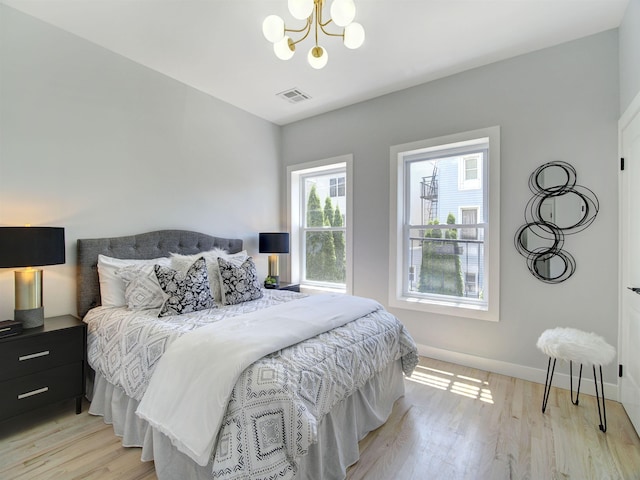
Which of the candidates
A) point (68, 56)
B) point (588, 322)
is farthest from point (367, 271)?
point (68, 56)

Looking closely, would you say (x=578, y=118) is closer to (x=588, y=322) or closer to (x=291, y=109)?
(x=588, y=322)

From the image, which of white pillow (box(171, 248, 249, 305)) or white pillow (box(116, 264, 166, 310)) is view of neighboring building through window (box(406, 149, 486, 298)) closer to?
white pillow (box(171, 248, 249, 305))

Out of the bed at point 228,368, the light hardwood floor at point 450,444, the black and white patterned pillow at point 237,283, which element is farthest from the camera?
the black and white patterned pillow at point 237,283

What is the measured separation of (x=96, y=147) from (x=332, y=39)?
7.08ft

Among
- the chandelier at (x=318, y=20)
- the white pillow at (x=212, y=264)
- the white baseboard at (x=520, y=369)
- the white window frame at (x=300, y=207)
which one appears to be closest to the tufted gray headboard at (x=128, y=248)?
→ the white pillow at (x=212, y=264)

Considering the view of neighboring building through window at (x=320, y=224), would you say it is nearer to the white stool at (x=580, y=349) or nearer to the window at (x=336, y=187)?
the window at (x=336, y=187)

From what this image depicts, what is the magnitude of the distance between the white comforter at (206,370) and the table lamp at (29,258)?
1161mm

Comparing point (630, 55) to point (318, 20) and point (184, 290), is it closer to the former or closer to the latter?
point (318, 20)

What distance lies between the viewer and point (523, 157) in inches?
108

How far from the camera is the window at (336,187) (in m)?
4.12

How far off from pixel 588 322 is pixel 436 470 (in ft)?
5.96

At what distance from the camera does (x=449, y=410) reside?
229cm

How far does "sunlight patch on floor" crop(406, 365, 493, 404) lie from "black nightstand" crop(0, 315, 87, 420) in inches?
102

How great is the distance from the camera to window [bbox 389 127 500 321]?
9.53 feet
